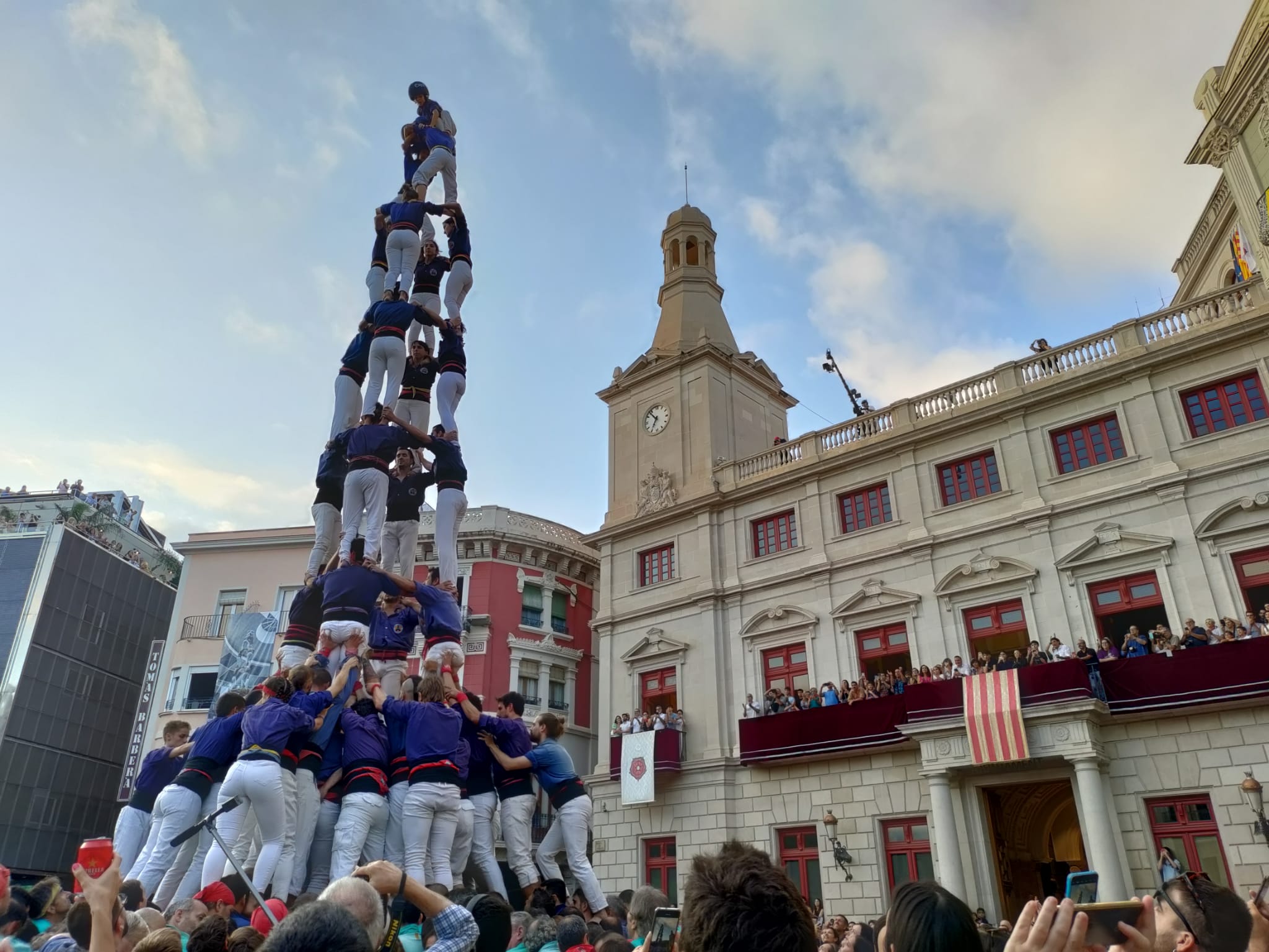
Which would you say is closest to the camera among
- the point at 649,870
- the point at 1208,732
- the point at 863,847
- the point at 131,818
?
the point at 131,818

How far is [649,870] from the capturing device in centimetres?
2683

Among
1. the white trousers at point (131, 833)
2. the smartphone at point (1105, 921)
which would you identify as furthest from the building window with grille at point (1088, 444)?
the smartphone at point (1105, 921)

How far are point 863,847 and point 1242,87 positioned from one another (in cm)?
2158

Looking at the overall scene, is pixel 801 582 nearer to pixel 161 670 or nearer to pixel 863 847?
pixel 863 847

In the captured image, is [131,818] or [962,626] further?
[962,626]

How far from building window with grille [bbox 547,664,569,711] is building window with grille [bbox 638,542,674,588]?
7.36 meters

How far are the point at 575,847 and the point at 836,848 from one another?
46.0 ft

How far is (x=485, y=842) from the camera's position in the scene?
12.0m

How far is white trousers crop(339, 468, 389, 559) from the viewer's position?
14414 millimetres

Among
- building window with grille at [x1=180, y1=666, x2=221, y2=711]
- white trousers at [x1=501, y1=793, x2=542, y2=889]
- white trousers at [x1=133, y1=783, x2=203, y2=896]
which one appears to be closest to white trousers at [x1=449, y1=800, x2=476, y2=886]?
white trousers at [x1=501, y1=793, x2=542, y2=889]

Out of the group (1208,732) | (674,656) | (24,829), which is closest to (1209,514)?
(1208,732)

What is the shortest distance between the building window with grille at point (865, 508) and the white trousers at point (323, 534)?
16588 mm

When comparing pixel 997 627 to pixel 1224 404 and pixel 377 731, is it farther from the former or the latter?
pixel 377 731

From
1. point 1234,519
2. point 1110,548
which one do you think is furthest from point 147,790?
point 1234,519
